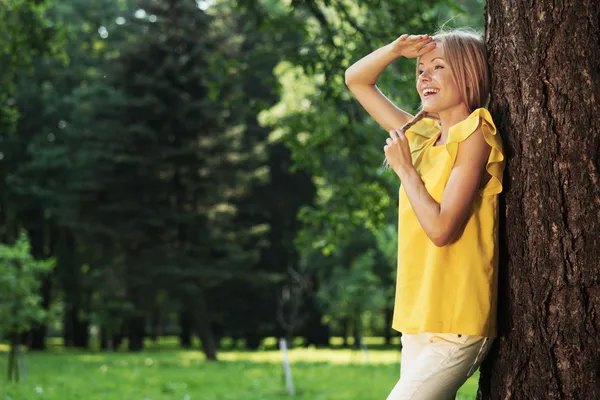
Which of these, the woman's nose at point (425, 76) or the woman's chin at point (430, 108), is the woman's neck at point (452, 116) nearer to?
the woman's chin at point (430, 108)

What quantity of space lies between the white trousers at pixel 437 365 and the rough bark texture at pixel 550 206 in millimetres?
190

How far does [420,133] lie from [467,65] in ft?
1.02

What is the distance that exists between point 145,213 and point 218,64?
50.2 ft

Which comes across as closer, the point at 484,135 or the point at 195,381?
the point at 484,135

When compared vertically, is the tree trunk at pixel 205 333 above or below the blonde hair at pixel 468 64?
below

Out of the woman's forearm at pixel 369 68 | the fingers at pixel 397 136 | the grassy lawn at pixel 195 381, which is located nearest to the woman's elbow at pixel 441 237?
the fingers at pixel 397 136

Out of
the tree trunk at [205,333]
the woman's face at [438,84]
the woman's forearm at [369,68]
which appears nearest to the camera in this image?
the woman's face at [438,84]

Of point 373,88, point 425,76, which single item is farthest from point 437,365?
point 373,88

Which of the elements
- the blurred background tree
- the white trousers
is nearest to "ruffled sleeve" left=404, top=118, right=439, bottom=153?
the white trousers

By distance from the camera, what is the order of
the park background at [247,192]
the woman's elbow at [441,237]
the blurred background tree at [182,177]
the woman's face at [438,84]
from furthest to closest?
the blurred background tree at [182,177], the woman's face at [438,84], the park background at [247,192], the woman's elbow at [441,237]

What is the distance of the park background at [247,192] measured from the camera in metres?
3.07

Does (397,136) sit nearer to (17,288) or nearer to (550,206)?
(550,206)

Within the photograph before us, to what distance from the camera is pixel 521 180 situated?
3131 mm

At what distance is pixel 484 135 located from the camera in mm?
3035
